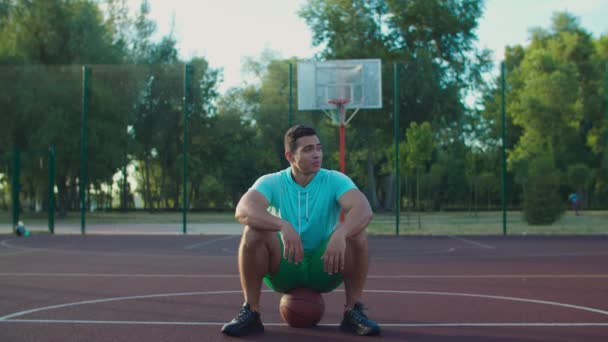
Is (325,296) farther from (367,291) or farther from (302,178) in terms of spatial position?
(302,178)

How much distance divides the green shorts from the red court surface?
0.96 ft

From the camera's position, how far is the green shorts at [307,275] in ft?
12.9

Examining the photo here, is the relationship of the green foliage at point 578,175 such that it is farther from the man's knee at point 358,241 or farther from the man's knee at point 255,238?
the man's knee at point 255,238

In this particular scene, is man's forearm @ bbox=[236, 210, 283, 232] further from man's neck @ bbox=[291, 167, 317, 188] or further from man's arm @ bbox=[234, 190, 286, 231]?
man's neck @ bbox=[291, 167, 317, 188]

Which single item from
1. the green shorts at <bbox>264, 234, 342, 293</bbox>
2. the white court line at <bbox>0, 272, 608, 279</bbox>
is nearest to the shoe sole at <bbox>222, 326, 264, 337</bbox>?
the green shorts at <bbox>264, 234, 342, 293</bbox>

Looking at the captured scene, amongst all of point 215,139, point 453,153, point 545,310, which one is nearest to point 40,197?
point 215,139

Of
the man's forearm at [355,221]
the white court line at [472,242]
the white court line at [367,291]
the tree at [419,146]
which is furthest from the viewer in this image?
the tree at [419,146]

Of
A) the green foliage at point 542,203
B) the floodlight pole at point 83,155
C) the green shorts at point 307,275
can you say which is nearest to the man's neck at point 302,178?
the green shorts at point 307,275

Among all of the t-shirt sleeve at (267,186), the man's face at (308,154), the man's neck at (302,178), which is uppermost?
the man's face at (308,154)

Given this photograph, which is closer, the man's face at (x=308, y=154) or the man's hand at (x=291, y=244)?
the man's hand at (x=291, y=244)

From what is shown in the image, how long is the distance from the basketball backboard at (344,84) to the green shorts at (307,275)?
34.3 feet

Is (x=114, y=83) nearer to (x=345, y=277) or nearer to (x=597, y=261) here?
(x=597, y=261)

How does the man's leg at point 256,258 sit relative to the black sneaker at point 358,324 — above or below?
above

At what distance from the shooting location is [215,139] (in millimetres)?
34094
